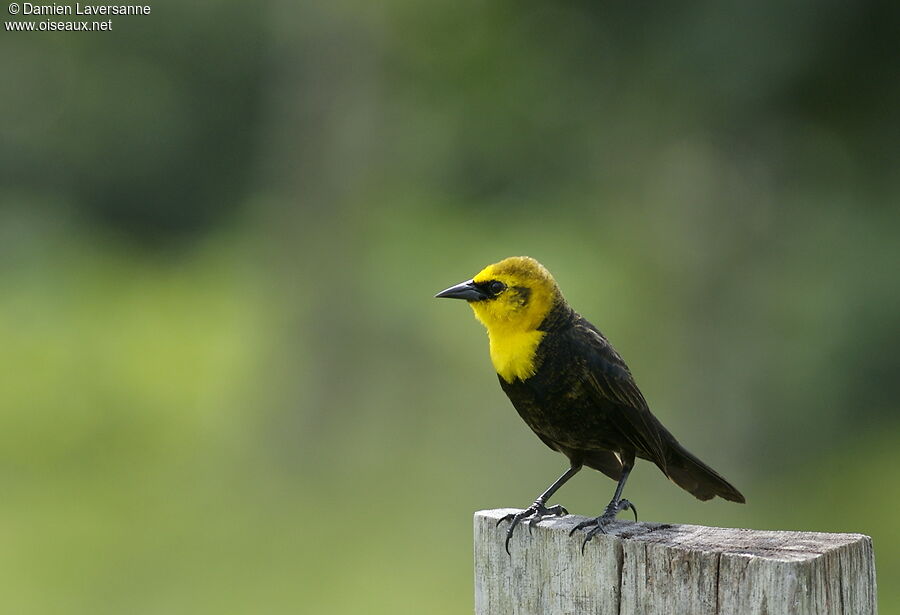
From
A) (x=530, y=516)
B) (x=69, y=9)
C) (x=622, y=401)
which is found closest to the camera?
(x=530, y=516)

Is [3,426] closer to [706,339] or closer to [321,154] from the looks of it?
[321,154]

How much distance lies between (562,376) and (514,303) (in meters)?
0.23

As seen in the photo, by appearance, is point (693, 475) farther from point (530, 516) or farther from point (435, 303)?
point (435, 303)

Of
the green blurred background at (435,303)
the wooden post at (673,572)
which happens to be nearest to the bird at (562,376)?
the wooden post at (673,572)

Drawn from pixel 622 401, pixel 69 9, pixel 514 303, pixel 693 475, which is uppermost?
pixel 69 9

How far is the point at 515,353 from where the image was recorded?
9.96 ft

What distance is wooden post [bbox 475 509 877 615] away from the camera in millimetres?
1853

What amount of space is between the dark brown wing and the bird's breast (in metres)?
0.13

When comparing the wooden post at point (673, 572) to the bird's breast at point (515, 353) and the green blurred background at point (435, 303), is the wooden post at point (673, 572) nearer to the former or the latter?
the bird's breast at point (515, 353)

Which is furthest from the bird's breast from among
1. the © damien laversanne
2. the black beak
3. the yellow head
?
the © damien laversanne

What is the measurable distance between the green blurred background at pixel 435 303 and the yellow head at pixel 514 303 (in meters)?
3.27

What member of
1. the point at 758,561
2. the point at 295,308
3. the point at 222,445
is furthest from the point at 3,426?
the point at 758,561

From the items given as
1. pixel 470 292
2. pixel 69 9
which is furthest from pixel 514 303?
pixel 69 9

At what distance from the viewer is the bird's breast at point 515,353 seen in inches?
119
